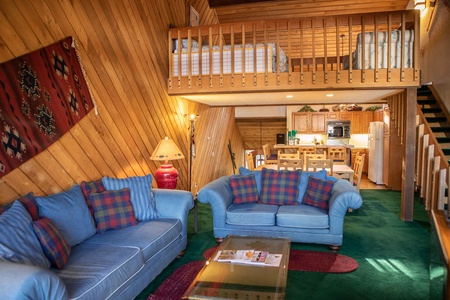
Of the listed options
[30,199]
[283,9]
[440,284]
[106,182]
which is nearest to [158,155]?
[106,182]

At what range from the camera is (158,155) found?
429cm

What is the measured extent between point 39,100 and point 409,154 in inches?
178

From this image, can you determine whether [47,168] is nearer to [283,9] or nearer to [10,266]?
[10,266]

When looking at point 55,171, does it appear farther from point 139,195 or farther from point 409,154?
point 409,154

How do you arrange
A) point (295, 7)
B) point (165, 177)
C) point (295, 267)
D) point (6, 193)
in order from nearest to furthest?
1. point (6, 193)
2. point (295, 267)
3. point (165, 177)
4. point (295, 7)

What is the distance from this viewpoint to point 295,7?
25.7 feet

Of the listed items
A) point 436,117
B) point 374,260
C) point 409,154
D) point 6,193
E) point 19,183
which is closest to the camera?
point 6,193

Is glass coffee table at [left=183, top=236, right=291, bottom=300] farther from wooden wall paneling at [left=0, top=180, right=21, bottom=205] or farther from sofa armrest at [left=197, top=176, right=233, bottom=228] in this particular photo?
wooden wall paneling at [left=0, top=180, right=21, bottom=205]

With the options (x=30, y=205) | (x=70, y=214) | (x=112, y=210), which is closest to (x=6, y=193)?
(x=30, y=205)

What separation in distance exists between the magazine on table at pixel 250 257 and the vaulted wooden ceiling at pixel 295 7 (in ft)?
21.1

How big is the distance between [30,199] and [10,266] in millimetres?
904

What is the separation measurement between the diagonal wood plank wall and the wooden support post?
135 inches

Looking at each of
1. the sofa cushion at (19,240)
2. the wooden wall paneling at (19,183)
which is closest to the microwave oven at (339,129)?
the wooden wall paneling at (19,183)

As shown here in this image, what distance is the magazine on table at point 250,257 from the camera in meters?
2.52
